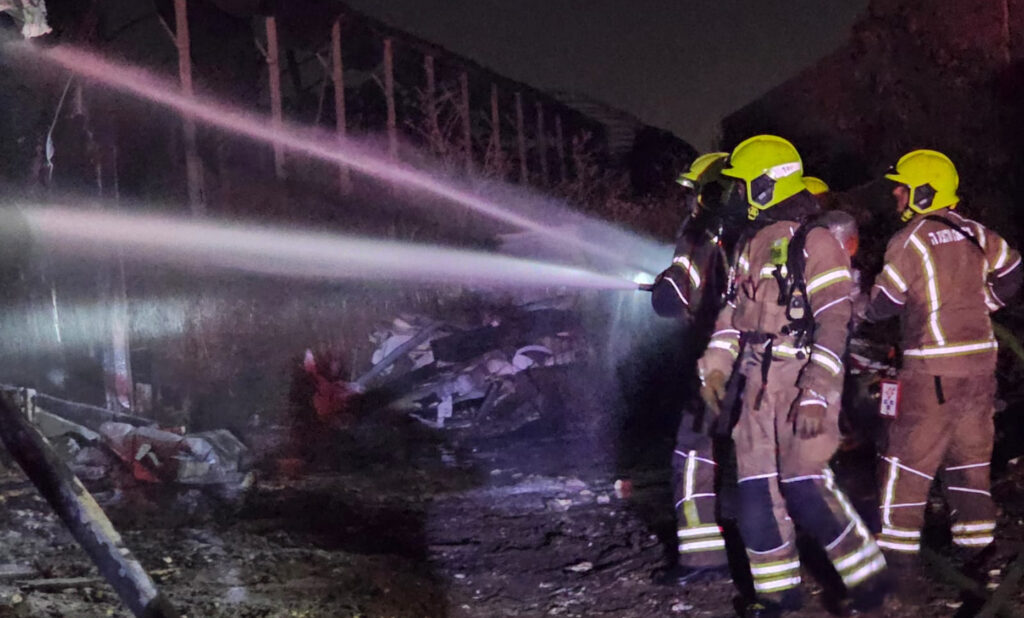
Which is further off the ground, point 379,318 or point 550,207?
point 550,207

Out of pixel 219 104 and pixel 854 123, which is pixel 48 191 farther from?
pixel 854 123

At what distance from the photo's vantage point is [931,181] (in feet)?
13.8

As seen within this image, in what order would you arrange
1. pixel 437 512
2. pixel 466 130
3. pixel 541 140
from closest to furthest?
1. pixel 437 512
2. pixel 466 130
3. pixel 541 140

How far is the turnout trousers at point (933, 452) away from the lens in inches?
161

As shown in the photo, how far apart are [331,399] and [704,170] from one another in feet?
15.9

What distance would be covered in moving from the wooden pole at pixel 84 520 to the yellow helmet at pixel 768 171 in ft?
8.54

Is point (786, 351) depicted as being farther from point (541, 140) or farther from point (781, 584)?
point (541, 140)

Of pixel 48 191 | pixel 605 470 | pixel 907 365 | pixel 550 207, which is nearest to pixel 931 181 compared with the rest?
pixel 907 365

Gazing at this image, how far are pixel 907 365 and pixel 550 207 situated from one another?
459 inches

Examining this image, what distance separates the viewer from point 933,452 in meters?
4.12

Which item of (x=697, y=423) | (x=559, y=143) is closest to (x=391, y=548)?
(x=697, y=423)

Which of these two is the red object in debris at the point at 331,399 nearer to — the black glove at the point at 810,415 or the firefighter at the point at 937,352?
the firefighter at the point at 937,352

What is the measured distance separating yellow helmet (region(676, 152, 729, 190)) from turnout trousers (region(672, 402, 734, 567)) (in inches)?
41.3

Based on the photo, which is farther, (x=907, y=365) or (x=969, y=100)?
(x=969, y=100)
